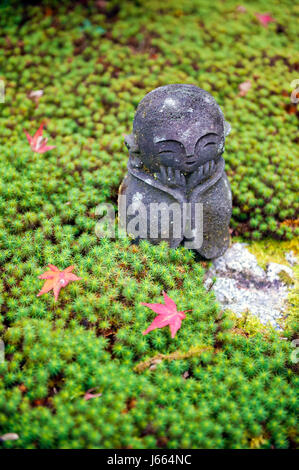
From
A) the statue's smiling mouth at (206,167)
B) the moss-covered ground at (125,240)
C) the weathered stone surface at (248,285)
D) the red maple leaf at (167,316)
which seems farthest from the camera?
the weathered stone surface at (248,285)

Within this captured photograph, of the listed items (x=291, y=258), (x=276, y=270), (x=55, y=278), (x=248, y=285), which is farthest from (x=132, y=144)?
(x=291, y=258)

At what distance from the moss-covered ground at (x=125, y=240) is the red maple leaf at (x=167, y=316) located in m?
0.11

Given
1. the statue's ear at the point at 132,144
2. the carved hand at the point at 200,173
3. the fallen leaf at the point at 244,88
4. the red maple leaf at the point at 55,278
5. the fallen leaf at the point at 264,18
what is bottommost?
the red maple leaf at the point at 55,278

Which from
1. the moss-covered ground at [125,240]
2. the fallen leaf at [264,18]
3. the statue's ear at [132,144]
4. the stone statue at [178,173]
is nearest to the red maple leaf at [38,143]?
the moss-covered ground at [125,240]

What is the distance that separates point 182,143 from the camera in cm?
343

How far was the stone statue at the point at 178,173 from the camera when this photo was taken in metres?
3.46

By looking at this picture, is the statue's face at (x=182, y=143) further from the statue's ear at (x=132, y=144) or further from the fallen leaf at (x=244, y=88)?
the fallen leaf at (x=244, y=88)

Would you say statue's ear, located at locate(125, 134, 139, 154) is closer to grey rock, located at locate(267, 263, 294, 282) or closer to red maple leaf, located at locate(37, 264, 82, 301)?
red maple leaf, located at locate(37, 264, 82, 301)

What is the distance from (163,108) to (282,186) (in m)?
2.14

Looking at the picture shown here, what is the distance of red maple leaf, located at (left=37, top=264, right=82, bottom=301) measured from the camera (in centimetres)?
346

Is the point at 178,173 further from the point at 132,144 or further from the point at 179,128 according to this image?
the point at 132,144

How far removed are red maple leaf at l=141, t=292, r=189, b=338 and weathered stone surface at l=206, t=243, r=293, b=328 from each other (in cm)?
93

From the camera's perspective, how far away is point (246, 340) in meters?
3.49

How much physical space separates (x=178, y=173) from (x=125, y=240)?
945 mm
